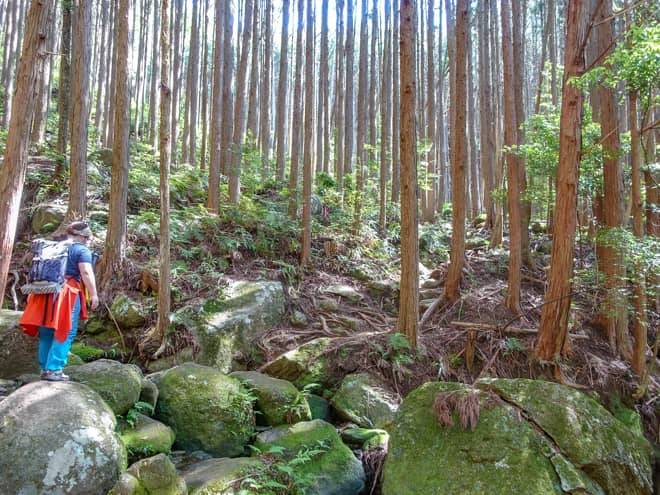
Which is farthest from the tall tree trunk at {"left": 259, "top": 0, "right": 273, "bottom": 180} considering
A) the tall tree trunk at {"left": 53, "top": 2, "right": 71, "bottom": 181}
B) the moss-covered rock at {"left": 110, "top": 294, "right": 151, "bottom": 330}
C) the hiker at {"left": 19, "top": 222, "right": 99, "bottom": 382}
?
the hiker at {"left": 19, "top": 222, "right": 99, "bottom": 382}

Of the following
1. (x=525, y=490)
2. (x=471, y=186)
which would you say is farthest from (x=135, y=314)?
(x=471, y=186)

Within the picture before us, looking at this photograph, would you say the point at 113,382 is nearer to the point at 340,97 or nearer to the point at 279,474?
the point at 279,474

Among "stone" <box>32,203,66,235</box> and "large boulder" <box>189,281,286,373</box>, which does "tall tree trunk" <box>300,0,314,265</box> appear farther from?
"stone" <box>32,203,66,235</box>

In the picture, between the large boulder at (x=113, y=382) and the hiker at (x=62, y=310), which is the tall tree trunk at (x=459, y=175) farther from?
the hiker at (x=62, y=310)

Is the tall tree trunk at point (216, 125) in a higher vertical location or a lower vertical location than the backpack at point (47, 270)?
higher

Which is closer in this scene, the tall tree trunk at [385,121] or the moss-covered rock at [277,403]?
the moss-covered rock at [277,403]

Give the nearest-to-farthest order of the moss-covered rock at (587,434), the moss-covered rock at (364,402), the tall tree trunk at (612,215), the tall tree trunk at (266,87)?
the moss-covered rock at (587,434)
the moss-covered rock at (364,402)
the tall tree trunk at (612,215)
the tall tree trunk at (266,87)

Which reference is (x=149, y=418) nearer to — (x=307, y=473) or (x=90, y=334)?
(x=307, y=473)

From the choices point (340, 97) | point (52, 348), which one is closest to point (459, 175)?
point (52, 348)

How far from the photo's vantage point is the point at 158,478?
147 inches

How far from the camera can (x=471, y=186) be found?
735 inches

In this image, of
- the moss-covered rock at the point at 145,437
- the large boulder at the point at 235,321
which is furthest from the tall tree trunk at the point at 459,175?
the moss-covered rock at the point at 145,437

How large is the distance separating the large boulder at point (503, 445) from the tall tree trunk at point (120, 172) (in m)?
5.85

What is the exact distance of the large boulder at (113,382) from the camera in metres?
4.77
